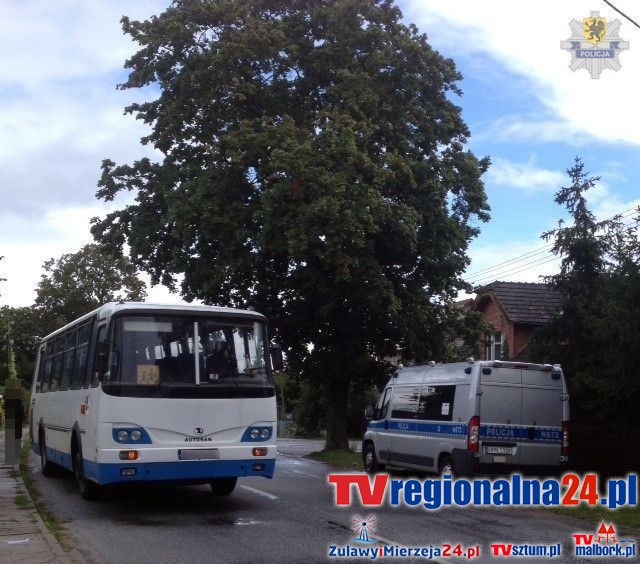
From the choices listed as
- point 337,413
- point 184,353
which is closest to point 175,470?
point 184,353

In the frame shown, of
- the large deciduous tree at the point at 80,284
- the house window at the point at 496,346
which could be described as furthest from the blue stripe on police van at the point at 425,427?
the large deciduous tree at the point at 80,284

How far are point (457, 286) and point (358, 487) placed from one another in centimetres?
1207

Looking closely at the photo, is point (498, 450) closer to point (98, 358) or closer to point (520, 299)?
point (98, 358)

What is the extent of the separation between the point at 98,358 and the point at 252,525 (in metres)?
3.37

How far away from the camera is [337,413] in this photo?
1144 inches

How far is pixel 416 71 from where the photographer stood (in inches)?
1059

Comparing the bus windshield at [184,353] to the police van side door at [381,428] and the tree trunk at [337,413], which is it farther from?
the tree trunk at [337,413]

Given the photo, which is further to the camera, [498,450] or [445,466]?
[445,466]

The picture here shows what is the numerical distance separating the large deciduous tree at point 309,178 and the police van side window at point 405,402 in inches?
177

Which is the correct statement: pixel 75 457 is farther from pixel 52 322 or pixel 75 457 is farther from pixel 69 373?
pixel 52 322

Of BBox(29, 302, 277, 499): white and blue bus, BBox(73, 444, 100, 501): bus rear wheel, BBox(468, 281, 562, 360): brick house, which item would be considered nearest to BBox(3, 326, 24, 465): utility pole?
BBox(73, 444, 100, 501): bus rear wheel

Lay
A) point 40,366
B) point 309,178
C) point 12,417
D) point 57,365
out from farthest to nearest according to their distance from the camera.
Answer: point 309,178 → point 40,366 → point 12,417 → point 57,365

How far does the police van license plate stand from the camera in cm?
1600

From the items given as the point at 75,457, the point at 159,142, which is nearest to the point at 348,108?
the point at 159,142
